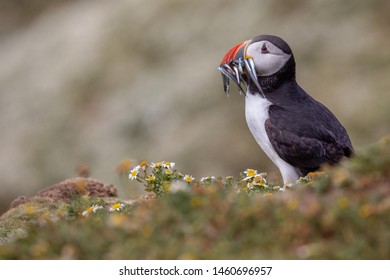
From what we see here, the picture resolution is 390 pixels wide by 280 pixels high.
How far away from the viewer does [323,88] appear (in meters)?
20.5

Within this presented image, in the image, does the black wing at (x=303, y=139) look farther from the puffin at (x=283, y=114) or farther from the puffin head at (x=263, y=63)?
the puffin head at (x=263, y=63)

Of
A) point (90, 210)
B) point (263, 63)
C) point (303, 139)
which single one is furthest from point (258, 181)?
point (90, 210)

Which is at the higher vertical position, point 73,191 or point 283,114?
point 283,114

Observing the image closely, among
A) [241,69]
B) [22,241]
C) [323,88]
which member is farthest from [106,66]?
[22,241]

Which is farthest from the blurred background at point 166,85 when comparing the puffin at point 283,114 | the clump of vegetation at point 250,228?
the clump of vegetation at point 250,228

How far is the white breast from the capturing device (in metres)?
9.85

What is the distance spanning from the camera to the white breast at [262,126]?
9.85 m

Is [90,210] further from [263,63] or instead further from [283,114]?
[263,63]

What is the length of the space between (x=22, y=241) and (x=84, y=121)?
16931 mm

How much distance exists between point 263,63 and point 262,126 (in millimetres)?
740

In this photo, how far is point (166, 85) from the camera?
22.6 metres

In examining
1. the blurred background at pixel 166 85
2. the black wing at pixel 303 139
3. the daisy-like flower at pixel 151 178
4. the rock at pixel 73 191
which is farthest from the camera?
the blurred background at pixel 166 85

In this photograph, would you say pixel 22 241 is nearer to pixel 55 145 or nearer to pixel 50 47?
pixel 55 145

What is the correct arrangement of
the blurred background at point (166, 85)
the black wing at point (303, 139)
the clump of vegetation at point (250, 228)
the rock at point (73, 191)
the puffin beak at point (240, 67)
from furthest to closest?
the blurred background at point (166, 85) < the rock at point (73, 191) < the puffin beak at point (240, 67) < the black wing at point (303, 139) < the clump of vegetation at point (250, 228)
